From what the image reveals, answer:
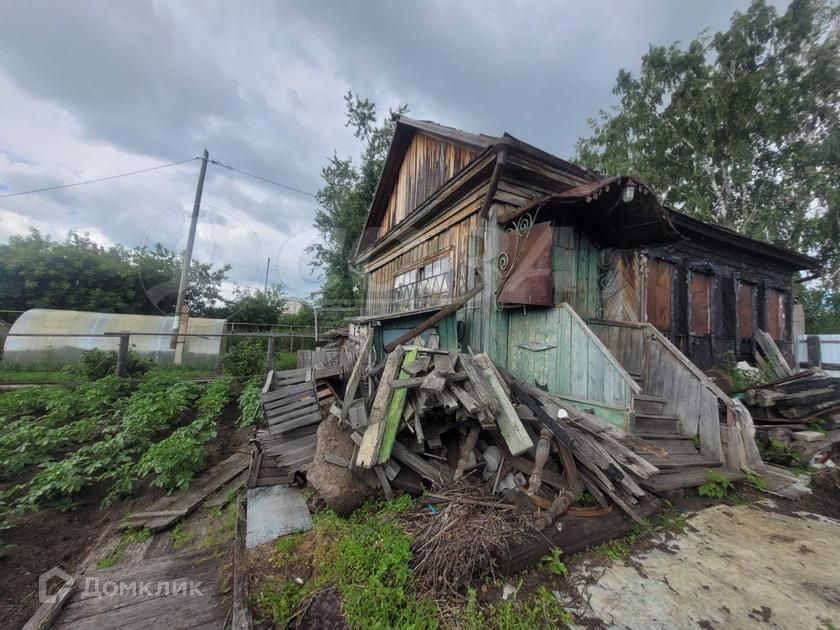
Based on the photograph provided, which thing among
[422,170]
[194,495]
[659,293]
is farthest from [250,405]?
[659,293]

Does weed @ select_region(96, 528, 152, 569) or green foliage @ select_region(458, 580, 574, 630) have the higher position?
green foliage @ select_region(458, 580, 574, 630)

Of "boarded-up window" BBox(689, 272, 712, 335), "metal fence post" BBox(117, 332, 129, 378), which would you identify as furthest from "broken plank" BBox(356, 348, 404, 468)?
"metal fence post" BBox(117, 332, 129, 378)

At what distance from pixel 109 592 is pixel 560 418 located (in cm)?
416

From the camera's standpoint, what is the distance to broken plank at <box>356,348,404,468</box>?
2691 mm

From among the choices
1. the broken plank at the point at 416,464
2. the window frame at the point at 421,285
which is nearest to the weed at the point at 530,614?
the broken plank at the point at 416,464

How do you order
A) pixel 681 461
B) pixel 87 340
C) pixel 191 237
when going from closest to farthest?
pixel 681 461, pixel 87 340, pixel 191 237

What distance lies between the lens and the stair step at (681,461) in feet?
10.7

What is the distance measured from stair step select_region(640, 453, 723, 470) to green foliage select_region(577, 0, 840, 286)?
1442 centimetres

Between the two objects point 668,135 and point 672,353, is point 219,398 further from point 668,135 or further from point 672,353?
point 668,135

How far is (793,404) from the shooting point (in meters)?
4.75

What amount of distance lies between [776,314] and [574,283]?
8662mm

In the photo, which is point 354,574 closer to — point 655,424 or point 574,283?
point 655,424

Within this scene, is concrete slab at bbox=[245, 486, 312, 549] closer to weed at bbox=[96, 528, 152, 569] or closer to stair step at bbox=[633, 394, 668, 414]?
weed at bbox=[96, 528, 152, 569]

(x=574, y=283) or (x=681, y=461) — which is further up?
(x=574, y=283)
